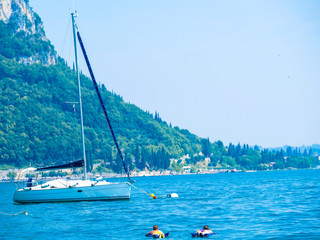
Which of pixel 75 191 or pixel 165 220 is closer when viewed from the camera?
pixel 165 220

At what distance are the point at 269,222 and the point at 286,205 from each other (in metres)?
16.1

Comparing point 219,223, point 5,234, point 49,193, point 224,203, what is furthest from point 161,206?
point 5,234

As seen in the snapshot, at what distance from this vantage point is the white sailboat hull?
64.2 m

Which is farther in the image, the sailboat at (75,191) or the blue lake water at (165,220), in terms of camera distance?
the sailboat at (75,191)

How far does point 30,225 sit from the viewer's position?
50.5 meters

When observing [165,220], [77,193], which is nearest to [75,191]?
[77,193]

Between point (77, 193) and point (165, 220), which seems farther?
point (77, 193)

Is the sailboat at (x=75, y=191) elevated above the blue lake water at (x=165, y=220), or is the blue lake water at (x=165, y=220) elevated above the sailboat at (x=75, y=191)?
the sailboat at (x=75, y=191)

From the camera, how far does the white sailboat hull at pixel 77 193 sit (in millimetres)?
64250

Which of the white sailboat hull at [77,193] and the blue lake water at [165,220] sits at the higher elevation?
the white sailboat hull at [77,193]

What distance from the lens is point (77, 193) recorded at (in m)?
64.1

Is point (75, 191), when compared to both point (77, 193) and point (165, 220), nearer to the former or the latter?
point (77, 193)

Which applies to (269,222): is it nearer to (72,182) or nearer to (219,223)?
(219,223)

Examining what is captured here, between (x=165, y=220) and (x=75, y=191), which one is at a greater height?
(x=75, y=191)
